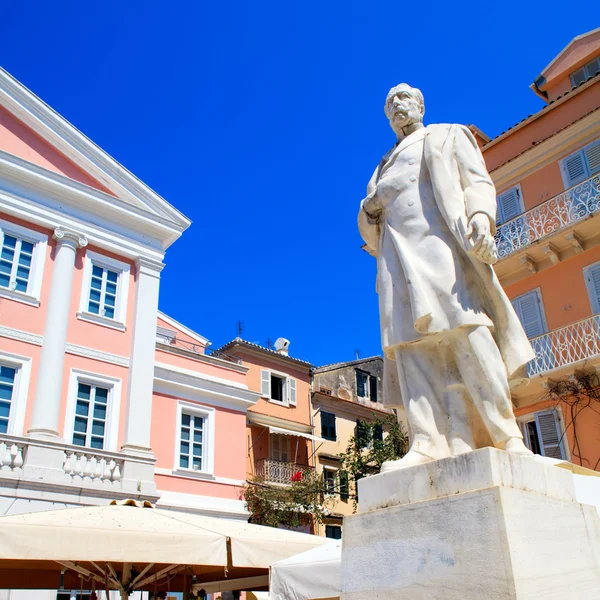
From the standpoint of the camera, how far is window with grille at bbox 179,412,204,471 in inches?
791

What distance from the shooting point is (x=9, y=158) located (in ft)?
57.0

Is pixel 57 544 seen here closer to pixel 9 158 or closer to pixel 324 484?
pixel 9 158

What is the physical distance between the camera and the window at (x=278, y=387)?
29.7 metres

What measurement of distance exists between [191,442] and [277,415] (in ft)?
30.1

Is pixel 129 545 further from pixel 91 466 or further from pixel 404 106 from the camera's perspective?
pixel 91 466

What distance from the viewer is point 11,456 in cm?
1475

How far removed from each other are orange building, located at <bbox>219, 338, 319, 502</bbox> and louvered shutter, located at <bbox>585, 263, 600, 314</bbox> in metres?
14.8

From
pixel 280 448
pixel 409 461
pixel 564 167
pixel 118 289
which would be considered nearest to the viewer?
pixel 409 461

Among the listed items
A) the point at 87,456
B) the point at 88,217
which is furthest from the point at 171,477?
the point at 88,217

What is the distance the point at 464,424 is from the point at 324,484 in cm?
2305

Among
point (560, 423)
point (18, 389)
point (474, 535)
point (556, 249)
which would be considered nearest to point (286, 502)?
point (18, 389)

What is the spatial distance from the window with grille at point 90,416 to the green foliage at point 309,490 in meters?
6.55

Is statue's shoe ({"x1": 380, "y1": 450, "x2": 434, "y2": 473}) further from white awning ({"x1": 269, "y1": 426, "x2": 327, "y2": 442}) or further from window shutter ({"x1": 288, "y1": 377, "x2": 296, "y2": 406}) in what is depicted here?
window shutter ({"x1": 288, "y1": 377, "x2": 296, "y2": 406})

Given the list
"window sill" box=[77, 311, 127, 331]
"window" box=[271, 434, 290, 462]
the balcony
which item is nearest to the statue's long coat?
"window sill" box=[77, 311, 127, 331]
